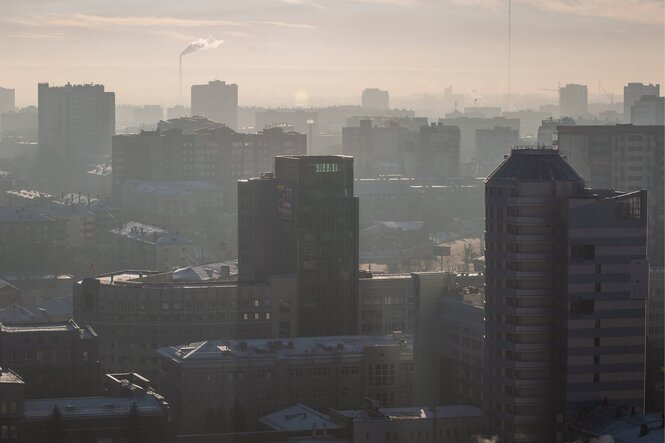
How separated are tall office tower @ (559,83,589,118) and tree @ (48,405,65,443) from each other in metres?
110

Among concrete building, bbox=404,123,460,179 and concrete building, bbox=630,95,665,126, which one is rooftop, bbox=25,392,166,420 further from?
concrete building, bbox=404,123,460,179

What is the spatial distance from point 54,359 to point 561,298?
10.2 m

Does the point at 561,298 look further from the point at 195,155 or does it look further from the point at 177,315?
the point at 195,155

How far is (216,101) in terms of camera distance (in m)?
140

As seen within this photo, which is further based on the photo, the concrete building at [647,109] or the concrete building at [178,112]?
the concrete building at [178,112]

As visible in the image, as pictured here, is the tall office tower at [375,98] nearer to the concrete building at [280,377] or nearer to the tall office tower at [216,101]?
the tall office tower at [216,101]

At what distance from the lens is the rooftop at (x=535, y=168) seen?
29453 mm

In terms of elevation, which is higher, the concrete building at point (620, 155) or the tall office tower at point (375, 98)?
the tall office tower at point (375, 98)

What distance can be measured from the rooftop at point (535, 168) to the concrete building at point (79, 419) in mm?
6686

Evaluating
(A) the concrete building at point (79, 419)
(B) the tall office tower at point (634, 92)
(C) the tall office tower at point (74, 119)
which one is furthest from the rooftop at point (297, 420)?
(C) the tall office tower at point (74, 119)

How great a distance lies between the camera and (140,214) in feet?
266

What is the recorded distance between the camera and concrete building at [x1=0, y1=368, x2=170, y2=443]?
30.0 meters

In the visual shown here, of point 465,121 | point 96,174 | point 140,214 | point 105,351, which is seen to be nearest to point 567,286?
point 105,351

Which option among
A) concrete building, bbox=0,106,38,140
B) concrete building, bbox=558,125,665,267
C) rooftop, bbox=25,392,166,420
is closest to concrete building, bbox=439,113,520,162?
concrete building, bbox=0,106,38,140
